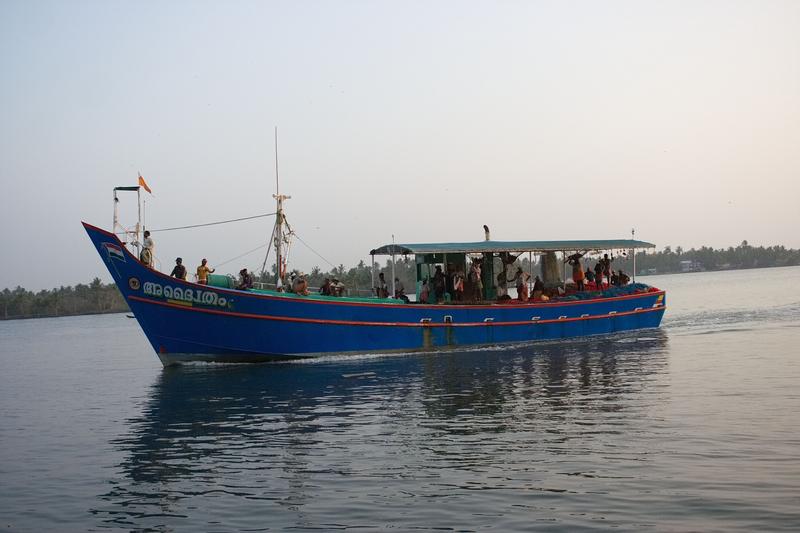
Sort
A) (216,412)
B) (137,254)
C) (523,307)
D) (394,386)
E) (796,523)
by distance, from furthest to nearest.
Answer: (523,307), (137,254), (394,386), (216,412), (796,523)

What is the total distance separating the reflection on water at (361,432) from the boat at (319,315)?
863 millimetres

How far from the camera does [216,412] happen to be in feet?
60.1

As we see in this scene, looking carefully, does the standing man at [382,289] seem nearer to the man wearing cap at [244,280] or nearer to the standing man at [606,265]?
the man wearing cap at [244,280]

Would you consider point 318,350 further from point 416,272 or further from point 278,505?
point 278,505

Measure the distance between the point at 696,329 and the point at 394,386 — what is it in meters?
20.7

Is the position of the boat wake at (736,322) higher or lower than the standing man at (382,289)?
lower

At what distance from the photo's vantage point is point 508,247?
29203 millimetres

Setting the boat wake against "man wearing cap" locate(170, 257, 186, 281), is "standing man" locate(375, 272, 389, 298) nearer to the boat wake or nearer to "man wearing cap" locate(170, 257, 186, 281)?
"man wearing cap" locate(170, 257, 186, 281)

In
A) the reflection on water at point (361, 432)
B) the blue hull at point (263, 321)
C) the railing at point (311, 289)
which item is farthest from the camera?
the railing at point (311, 289)

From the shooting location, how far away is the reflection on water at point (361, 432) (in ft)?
36.1

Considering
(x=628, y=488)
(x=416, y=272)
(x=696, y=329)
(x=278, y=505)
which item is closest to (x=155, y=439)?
(x=278, y=505)

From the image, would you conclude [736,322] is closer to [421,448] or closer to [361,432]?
[361,432]

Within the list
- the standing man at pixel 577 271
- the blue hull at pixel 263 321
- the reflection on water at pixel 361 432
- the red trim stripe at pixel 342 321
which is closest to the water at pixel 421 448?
the reflection on water at pixel 361 432

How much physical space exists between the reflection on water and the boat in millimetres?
863
